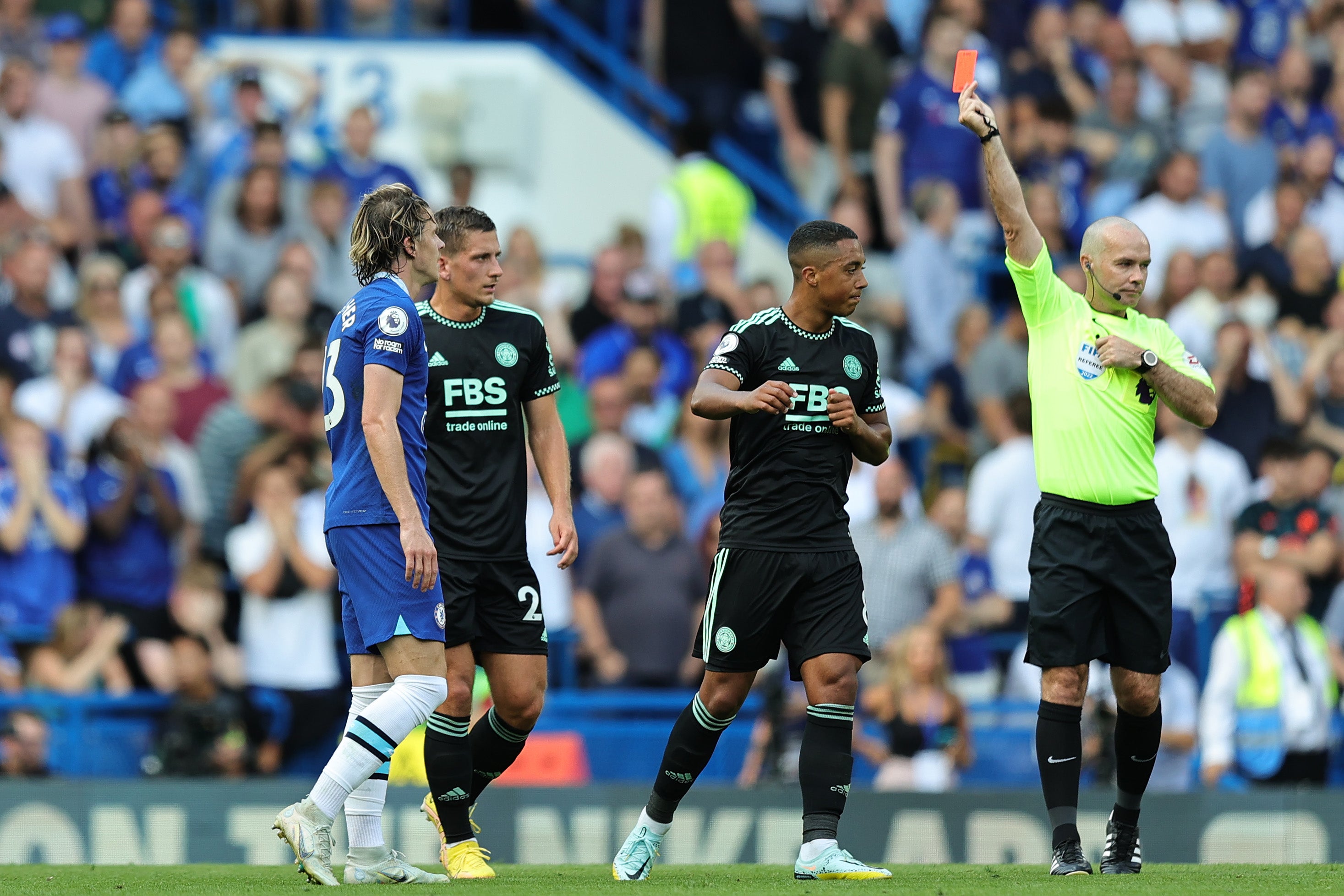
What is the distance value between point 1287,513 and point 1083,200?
169 inches

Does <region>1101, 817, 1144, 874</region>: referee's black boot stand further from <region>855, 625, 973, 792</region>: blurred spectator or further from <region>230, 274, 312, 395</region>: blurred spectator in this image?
<region>230, 274, 312, 395</region>: blurred spectator

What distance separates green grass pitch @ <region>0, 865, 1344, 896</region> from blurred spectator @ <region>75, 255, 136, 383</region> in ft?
18.7

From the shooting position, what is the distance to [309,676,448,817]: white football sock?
6.76 metres

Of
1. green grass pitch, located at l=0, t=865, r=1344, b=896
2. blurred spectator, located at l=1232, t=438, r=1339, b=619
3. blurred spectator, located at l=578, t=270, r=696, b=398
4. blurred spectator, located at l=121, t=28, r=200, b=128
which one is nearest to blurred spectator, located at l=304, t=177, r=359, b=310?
blurred spectator, located at l=121, t=28, r=200, b=128

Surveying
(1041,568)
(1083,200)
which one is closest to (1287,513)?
(1083,200)

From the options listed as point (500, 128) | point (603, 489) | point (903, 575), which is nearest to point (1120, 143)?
point (500, 128)

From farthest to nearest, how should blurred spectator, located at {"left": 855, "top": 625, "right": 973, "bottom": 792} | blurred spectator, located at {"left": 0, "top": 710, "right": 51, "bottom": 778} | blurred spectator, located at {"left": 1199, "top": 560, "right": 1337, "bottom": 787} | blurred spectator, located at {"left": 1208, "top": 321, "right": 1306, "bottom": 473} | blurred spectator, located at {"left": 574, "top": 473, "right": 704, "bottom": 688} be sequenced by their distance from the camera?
blurred spectator, located at {"left": 1208, "top": 321, "right": 1306, "bottom": 473}, blurred spectator, located at {"left": 574, "top": 473, "right": 704, "bottom": 688}, blurred spectator, located at {"left": 0, "top": 710, "right": 51, "bottom": 778}, blurred spectator, located at {"left": 855, "top": 625, "right": 973, "bottom": 792}, blurred spectator, located at {"left": 1199, "top": 560, "right": 1337, "bottom": 787}

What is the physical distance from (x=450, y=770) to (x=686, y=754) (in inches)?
38.3

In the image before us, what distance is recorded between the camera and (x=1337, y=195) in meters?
15.7

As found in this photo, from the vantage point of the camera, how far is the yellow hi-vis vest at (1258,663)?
36.3 feet

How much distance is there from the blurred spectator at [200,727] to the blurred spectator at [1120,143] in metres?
7.98

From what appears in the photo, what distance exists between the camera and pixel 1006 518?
42.2ft

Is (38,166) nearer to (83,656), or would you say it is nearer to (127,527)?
(127,527)

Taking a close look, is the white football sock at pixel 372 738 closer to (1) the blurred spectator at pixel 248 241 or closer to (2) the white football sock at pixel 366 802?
(2) the white football sock at pixel 366 802
